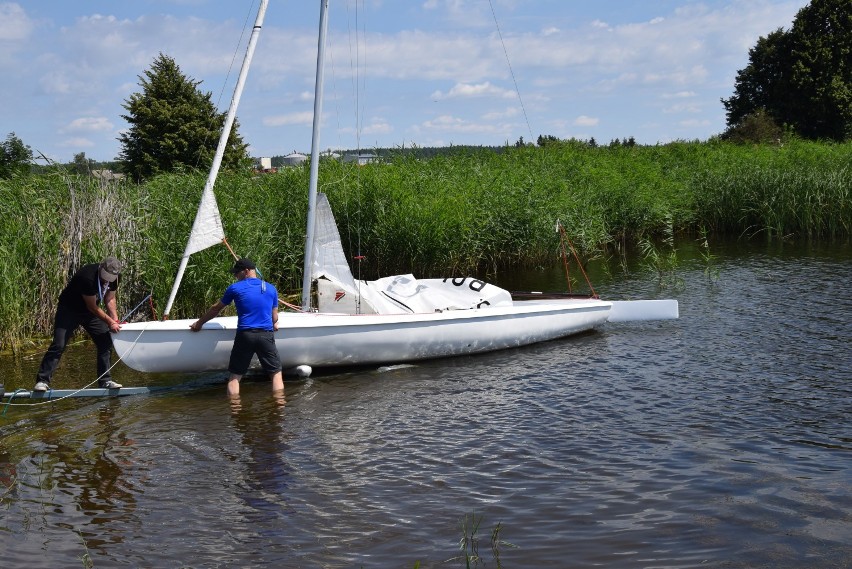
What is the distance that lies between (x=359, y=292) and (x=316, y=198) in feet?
5.06

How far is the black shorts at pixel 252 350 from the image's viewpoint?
34.3ft

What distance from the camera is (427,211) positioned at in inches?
732

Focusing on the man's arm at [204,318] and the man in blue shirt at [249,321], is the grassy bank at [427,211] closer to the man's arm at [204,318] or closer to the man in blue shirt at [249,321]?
the man's arm at [204,318]

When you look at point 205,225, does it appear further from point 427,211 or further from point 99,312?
point 427,211

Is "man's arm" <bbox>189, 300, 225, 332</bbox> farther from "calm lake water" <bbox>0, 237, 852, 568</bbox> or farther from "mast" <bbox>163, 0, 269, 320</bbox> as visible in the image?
"calm lake water" <bbox>0, 237, 852, 568</bbox>

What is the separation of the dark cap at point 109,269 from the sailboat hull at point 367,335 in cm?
65

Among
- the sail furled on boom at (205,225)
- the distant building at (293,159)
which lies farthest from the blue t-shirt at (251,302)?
the distant building at (293,159)

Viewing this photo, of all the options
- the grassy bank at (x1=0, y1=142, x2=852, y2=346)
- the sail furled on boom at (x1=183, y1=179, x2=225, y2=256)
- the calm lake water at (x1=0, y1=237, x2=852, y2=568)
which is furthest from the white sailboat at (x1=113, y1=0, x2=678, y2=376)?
the grassy bank at (x1=0, y1=142, x2=852, y2=346)

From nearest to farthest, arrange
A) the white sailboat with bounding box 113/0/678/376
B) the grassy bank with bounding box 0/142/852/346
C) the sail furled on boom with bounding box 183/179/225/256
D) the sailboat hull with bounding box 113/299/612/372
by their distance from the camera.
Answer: the sailboat hull with bounding box 113/299/612/372 < the white sailboat with bounding box 113/0/678/376 < the sail furled on boom with bounding box 183/179/225/256 < the grassy bank with bounding box 0/142/852/346

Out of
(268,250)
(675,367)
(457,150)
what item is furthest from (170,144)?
(675,367)

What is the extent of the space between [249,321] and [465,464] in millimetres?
3725

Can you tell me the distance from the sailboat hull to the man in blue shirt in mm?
374

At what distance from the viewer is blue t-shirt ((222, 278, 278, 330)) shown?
10.4 m

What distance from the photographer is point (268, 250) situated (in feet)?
51.5
